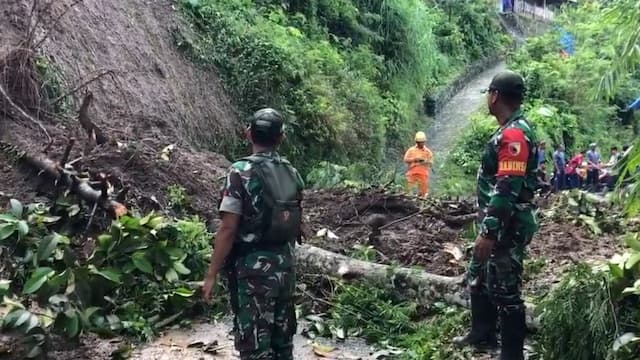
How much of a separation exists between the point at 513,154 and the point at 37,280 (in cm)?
319

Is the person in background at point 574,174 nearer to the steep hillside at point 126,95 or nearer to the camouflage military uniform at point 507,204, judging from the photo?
the steep hillside at point 126,95

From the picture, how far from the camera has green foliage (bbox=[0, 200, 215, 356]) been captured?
514 centimetres

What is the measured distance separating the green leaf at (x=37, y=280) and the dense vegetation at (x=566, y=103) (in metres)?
14.9

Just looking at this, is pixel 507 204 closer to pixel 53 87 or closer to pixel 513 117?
pixel 513 117

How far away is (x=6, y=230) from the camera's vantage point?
5.73 metres

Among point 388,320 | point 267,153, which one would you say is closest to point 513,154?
point 267,153

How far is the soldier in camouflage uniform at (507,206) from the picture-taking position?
4426 mm

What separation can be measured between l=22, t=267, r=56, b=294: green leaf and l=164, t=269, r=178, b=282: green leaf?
95cm

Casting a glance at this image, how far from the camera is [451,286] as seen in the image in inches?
234

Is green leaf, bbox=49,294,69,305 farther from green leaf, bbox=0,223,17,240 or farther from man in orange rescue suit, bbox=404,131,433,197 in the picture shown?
man in orange rescue suit, bbox=404,131,433,197

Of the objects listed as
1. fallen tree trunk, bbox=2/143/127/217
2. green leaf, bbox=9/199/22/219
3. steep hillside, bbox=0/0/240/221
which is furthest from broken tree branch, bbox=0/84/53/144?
green leaf, bbox=9/199/22/219

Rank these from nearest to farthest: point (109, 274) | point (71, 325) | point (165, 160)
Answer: point (71, 325) → point (109, 274) → point (165, 160)

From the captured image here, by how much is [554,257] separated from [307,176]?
6176 mm

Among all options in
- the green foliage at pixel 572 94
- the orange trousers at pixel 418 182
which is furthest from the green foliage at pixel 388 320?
the green foliage at pixel 572 94
